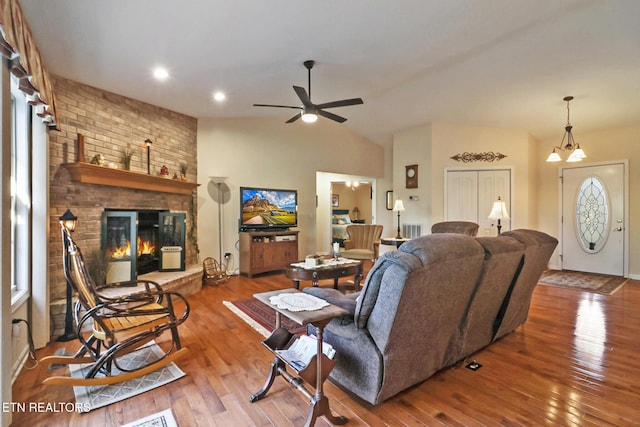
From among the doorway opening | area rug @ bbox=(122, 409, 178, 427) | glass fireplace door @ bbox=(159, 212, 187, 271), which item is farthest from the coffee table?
the doorway opening

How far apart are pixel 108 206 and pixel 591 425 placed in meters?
4.74

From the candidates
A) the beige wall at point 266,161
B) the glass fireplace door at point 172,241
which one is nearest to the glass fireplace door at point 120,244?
the glass fireplace door at point 172,241

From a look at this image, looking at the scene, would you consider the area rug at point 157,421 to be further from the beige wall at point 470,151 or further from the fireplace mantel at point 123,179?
the beige wall at point 470,151

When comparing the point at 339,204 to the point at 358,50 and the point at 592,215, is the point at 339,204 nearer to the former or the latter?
the point at 592,215

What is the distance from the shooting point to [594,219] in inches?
225

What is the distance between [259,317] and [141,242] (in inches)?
82.4

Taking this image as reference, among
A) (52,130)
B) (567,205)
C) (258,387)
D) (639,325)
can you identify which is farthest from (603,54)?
(52,130)

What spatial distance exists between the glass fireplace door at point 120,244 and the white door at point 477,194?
17.1 feet

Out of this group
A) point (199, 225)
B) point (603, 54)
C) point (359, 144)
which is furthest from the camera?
point (359, 144)

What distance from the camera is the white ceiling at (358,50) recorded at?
256 centimetres

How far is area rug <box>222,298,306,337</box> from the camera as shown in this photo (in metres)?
3.07

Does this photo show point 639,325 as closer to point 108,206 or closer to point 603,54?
point 603,54

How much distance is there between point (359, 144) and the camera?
7.43 meters

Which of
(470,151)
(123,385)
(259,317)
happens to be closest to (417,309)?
(123,385)
